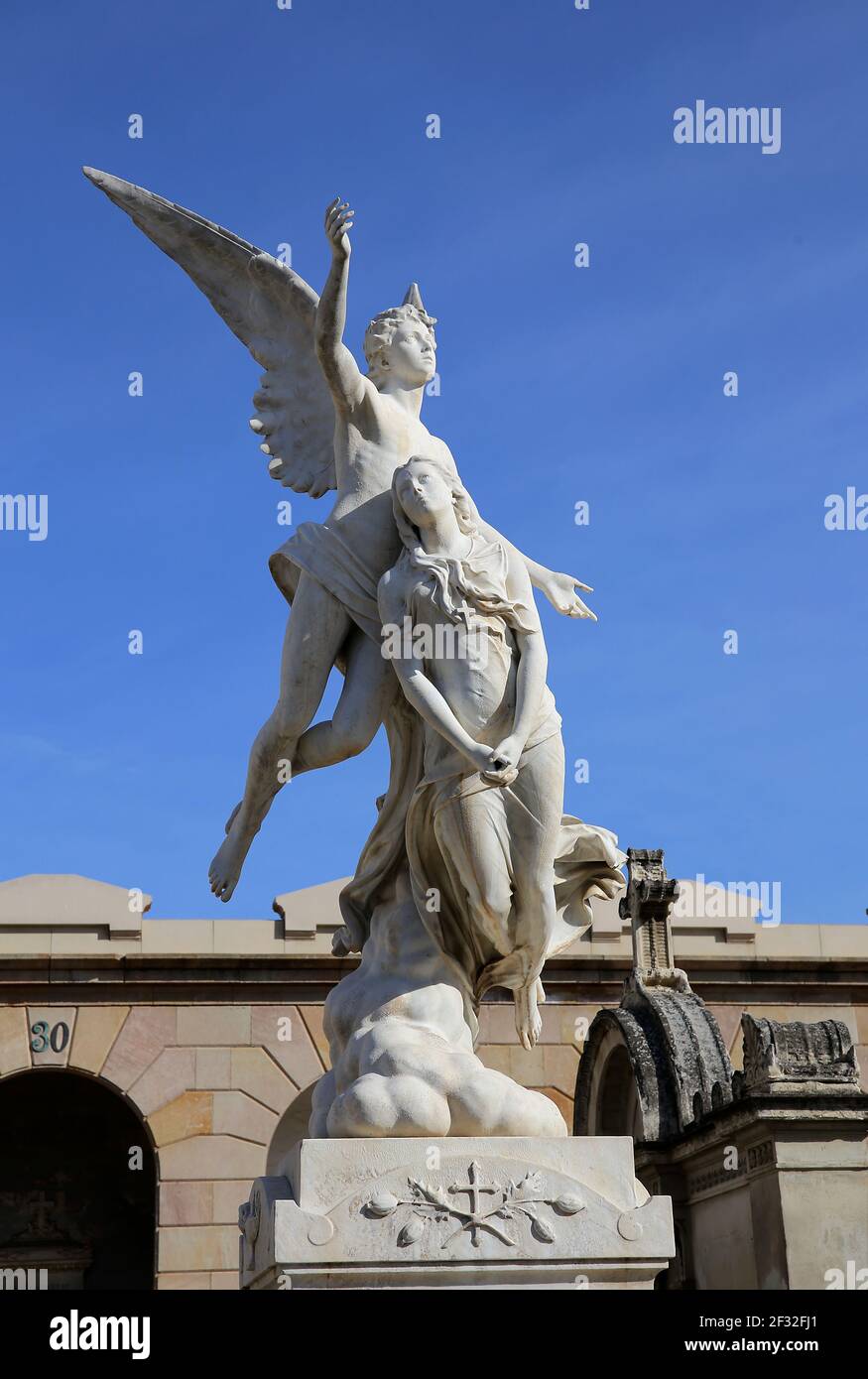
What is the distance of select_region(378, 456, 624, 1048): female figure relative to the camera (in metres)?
6.45

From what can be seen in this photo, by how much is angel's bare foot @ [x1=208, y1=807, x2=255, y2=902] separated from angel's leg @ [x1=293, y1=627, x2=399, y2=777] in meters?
0.41

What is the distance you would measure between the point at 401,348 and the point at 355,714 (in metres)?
1.76

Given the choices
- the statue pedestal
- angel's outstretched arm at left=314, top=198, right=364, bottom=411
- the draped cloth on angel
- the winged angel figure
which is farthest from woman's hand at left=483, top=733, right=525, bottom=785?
angel's outstretched arm at left=314, top=198, right=364, bottom=411

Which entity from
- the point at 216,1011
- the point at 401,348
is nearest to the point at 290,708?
the point at 401,348

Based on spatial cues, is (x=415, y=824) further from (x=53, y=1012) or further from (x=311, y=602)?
(x=53, y=1012)

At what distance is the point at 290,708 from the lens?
702 centimetres

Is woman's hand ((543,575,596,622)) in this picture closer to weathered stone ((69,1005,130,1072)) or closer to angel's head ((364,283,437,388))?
angel's head ((364,283,437,388))

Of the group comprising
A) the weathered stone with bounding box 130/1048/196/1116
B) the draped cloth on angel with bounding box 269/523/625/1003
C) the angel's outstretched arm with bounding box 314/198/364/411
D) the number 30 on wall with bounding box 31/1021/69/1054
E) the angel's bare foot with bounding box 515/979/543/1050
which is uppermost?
the angel's outstretched arm with bounding box 314/198/364/411

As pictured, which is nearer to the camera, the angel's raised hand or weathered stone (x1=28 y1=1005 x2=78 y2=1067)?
the angel's raised hand

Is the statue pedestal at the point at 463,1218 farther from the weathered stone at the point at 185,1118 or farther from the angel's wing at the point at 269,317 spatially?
the weathered stone at the point at 185,1118
